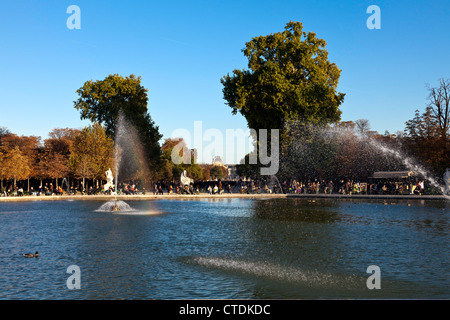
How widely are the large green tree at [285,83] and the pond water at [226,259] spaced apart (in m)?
27.5

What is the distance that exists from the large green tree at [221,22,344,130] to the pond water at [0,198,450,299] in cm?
2755

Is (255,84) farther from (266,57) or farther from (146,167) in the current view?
(146,167)

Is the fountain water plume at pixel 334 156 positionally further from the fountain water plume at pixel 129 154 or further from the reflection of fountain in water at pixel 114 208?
the reflection of fountain in water at pixel 114 208

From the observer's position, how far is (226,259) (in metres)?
14.0

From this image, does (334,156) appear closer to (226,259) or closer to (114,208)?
(114,208)

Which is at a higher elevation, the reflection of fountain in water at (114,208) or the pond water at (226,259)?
the reflection of fountain in water at (114,208)

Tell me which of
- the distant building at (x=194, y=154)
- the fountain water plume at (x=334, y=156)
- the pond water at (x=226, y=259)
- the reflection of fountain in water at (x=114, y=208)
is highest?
the distant building at (x=194, y=154)

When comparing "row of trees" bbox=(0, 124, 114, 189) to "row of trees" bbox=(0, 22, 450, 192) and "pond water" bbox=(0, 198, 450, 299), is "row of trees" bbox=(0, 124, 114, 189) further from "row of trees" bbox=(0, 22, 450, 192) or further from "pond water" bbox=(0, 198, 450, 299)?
"pond water" bbox=(0, 198, 450, 299)

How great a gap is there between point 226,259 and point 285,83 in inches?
1474

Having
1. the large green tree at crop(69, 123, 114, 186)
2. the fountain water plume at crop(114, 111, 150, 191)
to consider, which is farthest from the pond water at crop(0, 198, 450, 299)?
the fountain water plume at crop(114, 111, 150, 191)

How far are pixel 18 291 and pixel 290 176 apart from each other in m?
49.6

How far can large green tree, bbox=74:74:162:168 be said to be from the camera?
6387 cm

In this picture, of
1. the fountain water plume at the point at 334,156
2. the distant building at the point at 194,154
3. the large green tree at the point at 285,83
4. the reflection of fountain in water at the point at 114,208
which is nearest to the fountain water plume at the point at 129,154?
the large green tree at the point at 285,83

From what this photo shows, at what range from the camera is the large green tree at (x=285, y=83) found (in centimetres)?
4938
